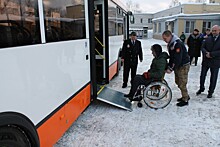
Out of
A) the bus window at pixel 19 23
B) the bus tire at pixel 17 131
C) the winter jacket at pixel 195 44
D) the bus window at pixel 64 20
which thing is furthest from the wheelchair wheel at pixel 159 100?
the winter jacket at pixel 195 44

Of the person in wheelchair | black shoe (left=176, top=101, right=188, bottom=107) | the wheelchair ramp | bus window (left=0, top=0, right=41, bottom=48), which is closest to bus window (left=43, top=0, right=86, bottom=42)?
bus window (left=0, top=0, right=41, bottom=48)

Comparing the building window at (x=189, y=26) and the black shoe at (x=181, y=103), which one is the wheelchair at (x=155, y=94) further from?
the building window at (x=189, y=26)

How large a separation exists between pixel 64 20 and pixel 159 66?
224cm

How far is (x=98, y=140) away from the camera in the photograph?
3217 millimetres

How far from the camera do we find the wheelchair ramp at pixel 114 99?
14.5 feet

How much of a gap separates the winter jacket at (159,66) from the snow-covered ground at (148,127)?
2.47 ft

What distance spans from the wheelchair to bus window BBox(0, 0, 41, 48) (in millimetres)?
2839

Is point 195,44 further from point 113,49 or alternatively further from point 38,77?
point 38,77

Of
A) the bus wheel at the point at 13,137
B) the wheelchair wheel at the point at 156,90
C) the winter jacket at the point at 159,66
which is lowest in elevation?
the wheelchair wheel at the point at 156,90

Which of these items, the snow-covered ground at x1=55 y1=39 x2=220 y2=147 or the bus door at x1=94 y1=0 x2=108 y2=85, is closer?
the snow-covered ground at x1=55 y1=39 x2=220 y2=147

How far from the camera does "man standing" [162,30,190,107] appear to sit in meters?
4.32

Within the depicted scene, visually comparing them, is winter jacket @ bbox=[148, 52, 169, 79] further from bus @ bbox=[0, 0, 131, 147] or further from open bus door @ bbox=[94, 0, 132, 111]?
bus @ bbox=[0, 0, 131, 147]

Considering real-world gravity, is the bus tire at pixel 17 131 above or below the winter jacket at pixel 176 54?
below

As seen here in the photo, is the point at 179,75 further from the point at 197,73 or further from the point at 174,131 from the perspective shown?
the point at 197,73
